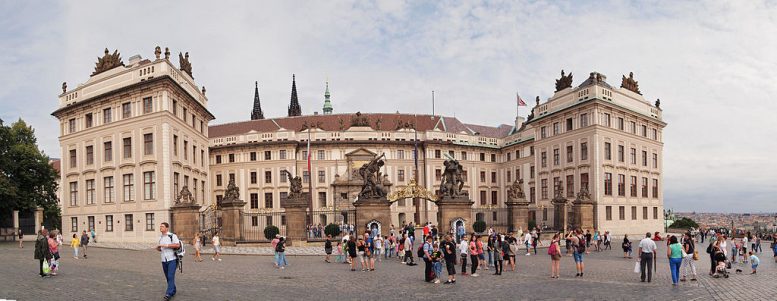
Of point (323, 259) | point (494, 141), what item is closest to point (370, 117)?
point (494, 141)

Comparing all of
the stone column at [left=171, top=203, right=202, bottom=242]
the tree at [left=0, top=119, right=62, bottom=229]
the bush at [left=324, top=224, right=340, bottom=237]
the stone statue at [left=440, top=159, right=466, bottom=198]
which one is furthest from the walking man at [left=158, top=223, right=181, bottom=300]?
the tree at [left=0, top=119, right=62, bottom=229]

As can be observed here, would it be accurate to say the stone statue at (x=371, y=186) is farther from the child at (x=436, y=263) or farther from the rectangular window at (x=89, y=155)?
the rectangular window at (x=89, y=155)

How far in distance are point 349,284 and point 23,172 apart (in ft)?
134

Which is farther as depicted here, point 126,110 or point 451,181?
point 126,110

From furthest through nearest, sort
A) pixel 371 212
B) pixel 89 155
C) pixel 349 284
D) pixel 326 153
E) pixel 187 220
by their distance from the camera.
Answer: pixel 326 153
pixel 89 155
pixel 187 220
pixel 371 212
pixel 349 284

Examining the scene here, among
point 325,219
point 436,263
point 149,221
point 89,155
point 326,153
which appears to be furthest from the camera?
point 326,153

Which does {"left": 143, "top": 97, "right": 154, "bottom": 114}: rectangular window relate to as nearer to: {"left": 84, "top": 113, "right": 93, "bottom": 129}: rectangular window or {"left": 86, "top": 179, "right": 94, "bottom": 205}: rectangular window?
{"left": 84, "top": 113, "right": 93, "bottom": 129}: rectangular window

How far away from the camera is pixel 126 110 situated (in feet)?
143

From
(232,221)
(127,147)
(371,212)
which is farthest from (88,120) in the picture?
(371,212)

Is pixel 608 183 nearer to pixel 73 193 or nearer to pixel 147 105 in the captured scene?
pixel 147 105

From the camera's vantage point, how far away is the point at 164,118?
41656mm

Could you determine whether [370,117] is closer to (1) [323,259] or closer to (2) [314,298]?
(1) [323,259]

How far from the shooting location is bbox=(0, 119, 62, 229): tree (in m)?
45.7

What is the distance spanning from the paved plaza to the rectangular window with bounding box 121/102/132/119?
2172cm
